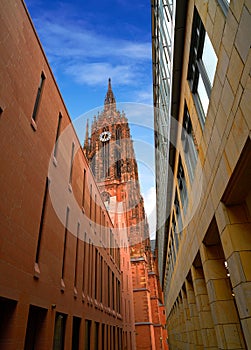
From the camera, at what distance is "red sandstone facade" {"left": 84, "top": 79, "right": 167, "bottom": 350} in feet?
161

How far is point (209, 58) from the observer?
268 inches

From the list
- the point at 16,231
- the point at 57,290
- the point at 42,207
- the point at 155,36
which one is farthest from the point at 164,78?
the point at 57,290

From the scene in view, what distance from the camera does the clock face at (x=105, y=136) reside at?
7966 centimetres

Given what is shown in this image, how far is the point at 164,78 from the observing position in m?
12.7

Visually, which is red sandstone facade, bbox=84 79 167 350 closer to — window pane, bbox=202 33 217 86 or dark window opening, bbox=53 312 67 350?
dark window opening, bbox=53 312 67 350

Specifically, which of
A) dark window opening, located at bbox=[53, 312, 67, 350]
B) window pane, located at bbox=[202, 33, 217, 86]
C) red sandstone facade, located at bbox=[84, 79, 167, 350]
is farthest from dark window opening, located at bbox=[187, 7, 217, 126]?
red sandstone facade, located at bbox=[84, 79, 167, 350]

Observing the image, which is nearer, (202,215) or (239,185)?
(239,185)

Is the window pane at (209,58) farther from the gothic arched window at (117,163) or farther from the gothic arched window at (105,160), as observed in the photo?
the gothic arched window at (117,163)

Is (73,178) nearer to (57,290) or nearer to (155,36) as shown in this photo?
(57,290)

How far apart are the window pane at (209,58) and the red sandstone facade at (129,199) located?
39719 mm

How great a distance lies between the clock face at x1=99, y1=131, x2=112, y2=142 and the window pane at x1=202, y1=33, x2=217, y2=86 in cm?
7299

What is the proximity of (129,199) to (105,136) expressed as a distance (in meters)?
22.8

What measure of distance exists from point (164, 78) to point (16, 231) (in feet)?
31.8

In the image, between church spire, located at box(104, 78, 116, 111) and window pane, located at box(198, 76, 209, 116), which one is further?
church spire, located at box(104, 78, 116, 111)
